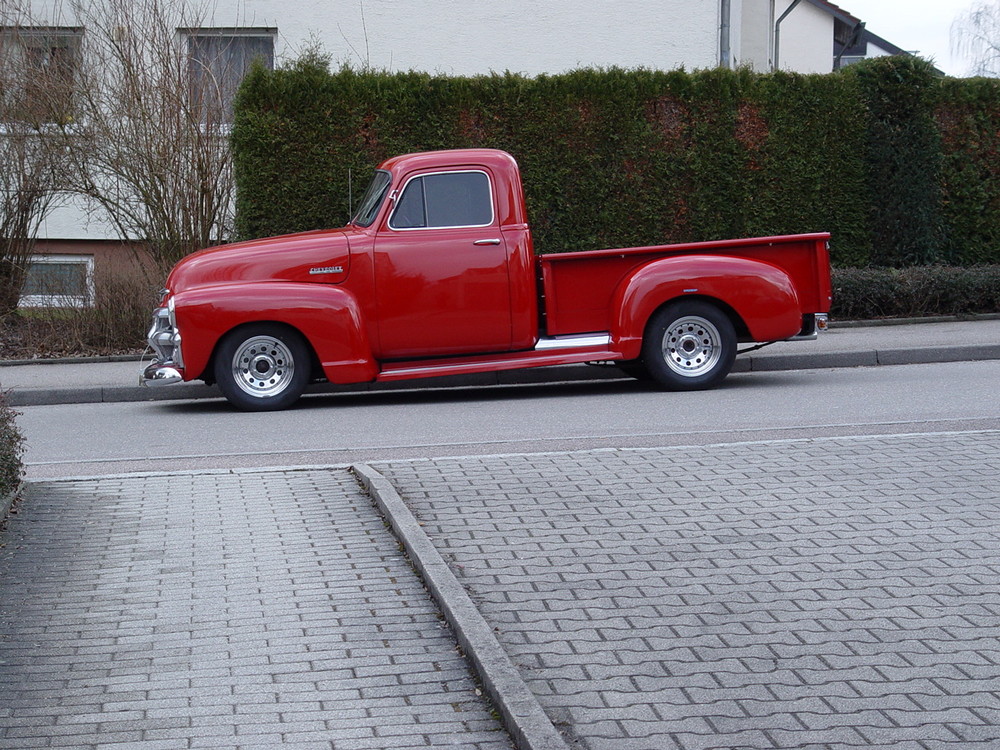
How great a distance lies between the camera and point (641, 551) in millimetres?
5715

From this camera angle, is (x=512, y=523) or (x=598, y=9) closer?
(x=512, y=523)

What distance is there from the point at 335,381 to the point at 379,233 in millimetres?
1330

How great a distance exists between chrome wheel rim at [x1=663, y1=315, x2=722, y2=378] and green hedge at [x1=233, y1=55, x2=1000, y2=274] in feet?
16.4

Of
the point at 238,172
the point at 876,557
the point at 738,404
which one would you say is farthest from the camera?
the point at 238,172

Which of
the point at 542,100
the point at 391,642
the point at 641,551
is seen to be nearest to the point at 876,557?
the point at 641,551

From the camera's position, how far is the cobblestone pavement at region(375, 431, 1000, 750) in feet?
12.8

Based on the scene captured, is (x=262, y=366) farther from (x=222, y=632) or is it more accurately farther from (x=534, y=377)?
(x=222, y=632)

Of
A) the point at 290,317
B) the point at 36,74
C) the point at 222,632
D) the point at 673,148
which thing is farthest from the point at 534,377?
the point at 36,74

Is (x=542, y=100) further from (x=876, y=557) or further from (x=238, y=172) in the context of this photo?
(x=876, y=557)

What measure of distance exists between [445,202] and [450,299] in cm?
87

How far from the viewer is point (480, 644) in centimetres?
448

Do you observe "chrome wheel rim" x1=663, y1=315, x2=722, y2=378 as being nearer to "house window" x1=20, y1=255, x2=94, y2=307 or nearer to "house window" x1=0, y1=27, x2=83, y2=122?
"house window" x1=20, y1=255, x2=94, y2=307

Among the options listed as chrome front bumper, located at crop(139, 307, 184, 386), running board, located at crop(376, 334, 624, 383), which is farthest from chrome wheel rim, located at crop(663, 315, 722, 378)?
chrome front bumper, located at crop(139, 307, 184, 386)

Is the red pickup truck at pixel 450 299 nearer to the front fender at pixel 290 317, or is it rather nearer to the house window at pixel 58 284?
the front fender at pixel 290 317
